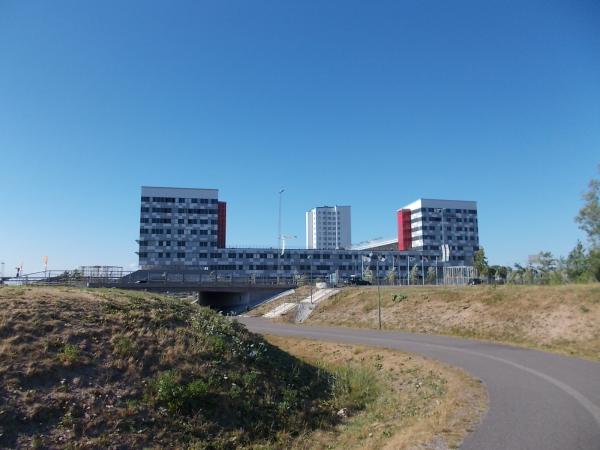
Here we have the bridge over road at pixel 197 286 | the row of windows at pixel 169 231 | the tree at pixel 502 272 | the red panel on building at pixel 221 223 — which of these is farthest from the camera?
the red panel on building at pixel 221 223

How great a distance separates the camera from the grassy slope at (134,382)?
398 inches

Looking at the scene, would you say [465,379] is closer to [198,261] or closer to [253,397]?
[253,397]

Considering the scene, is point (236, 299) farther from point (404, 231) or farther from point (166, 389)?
point (404, 231)

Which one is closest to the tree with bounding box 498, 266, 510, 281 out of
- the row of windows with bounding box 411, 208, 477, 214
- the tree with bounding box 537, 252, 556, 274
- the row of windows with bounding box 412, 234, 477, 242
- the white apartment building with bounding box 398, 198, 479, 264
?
the tree with bounding box 537, 252, 556, 274

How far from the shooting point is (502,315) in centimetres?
3167

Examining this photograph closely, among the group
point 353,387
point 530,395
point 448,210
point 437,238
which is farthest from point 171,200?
point 530,395

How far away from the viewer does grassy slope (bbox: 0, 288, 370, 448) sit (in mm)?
10117

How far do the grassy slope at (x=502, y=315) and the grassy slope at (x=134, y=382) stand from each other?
15252 mm

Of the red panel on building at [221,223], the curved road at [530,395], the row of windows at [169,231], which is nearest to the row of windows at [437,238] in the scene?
the red panel on building at [221,223]

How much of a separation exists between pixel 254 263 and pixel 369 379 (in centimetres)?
12229

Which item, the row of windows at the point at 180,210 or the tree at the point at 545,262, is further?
the row of windows at the point at 180,210

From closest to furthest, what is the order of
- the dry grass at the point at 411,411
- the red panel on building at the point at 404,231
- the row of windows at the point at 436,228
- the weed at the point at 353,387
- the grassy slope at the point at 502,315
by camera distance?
the dry grass at the point at 411,411 < the weed at the point at 353,387 < the grassy slope at the point at 502,315 < the row of windows at the point at 436,228 < the red panel on building at the point at 404,231

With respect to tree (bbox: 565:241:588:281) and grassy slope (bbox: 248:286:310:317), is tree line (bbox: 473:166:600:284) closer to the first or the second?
tree (bbox: 565:241:588:281)

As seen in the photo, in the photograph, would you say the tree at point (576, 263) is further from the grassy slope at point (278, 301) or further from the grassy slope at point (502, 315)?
the grassy slope at point (278, 301)
